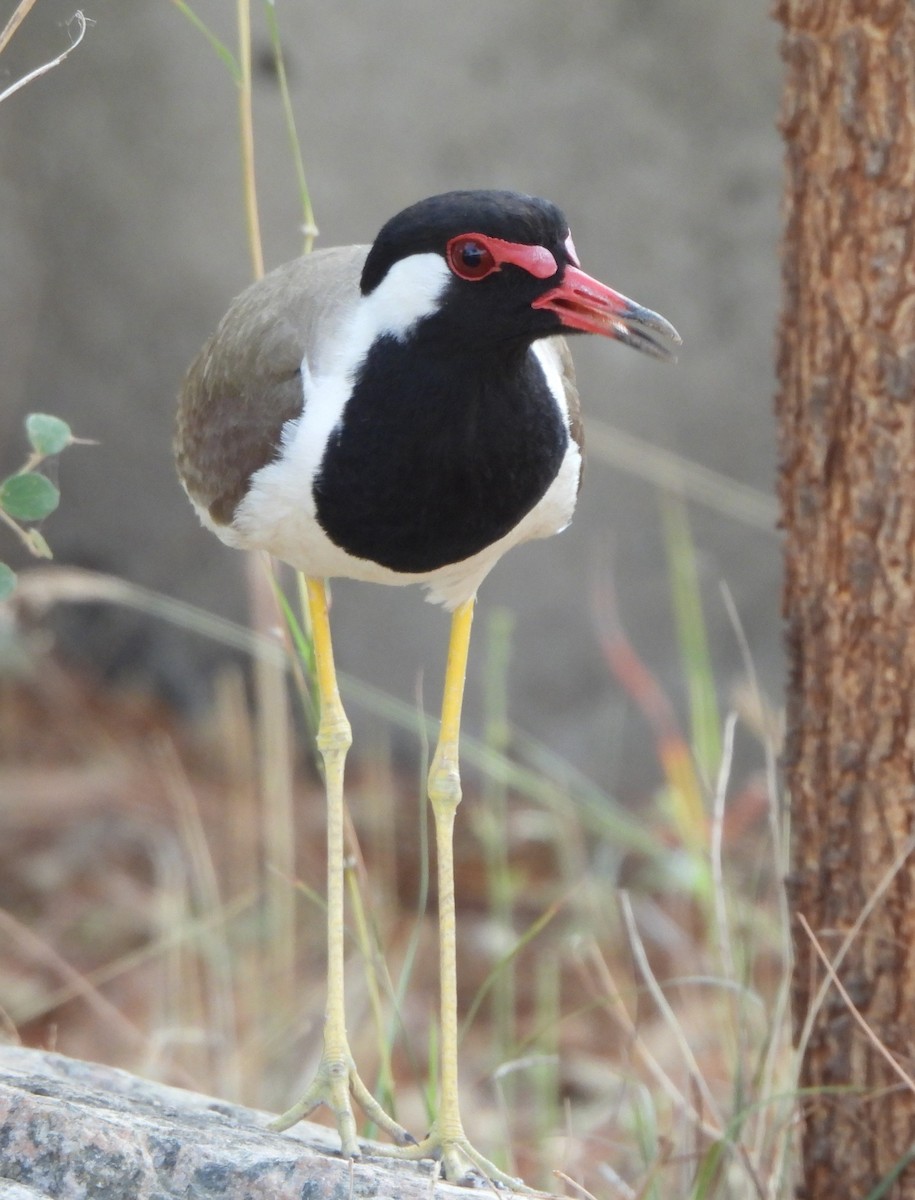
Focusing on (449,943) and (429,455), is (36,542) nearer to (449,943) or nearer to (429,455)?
(429,455)

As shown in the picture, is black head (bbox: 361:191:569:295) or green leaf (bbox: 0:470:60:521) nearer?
black head (bbox: 361:191:569:295)

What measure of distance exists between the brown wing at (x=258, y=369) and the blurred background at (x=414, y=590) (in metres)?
1.75

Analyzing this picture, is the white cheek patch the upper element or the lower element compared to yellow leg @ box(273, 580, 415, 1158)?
upper

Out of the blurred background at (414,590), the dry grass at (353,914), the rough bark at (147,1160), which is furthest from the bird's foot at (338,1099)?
the blurred background at (414,590)

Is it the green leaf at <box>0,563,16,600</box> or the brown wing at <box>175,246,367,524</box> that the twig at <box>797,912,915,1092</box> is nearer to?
the brown wing at <box>175,246,367,524</box>

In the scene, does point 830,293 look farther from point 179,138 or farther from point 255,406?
point 179,138

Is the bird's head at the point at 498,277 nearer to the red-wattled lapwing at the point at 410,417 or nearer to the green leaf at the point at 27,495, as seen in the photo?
the red-wattled lapwing at the point at 410,417

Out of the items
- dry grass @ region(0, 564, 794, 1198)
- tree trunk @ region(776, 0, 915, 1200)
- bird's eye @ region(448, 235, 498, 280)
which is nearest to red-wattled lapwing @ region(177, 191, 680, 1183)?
bird's eye @ region(448, 235, 498, 280)

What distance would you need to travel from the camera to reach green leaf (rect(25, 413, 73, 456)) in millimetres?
2213

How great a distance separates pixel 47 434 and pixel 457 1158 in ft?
3.84

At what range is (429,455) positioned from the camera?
2.11 metres

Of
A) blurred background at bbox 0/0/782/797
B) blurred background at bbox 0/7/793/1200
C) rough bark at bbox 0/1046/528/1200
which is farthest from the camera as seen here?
blurred background at bbox 0/0/782/797

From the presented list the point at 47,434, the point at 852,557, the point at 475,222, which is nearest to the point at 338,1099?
the point at 47,434

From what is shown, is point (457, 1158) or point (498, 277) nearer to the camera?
point (498, 277)
